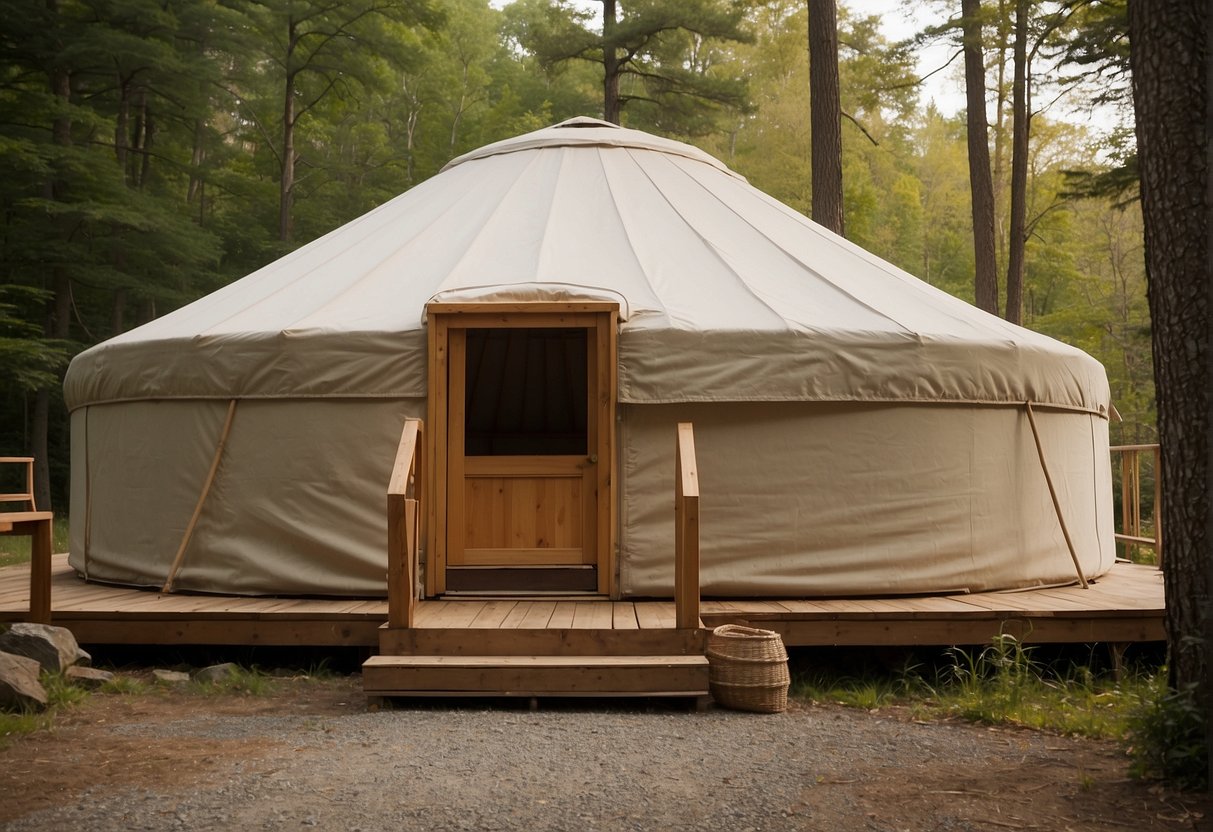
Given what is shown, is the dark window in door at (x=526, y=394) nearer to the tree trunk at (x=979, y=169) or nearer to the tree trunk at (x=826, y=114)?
the tree trunk at (x=826, y=114)

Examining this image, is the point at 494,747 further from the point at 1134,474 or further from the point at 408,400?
the point at 1134,474

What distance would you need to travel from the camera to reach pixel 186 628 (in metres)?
4.45

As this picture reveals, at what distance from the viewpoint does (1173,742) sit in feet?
9.09

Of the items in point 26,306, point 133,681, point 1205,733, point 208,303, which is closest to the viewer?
point 1205,733

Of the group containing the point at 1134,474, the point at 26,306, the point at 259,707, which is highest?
the point at 26,306

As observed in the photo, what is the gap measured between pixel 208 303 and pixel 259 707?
2651 millimetres

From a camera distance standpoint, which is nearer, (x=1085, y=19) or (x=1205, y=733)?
(x=1205, y=733)

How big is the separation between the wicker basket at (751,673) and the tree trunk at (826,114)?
549 centimetres

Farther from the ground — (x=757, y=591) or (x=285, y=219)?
(x=285, y=219)

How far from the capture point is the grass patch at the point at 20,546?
8461 millimetres

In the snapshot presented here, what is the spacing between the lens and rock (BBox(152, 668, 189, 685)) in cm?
426

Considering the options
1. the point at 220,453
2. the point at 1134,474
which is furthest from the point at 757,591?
the point at 1134,474

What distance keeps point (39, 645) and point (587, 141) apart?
13.4 feet

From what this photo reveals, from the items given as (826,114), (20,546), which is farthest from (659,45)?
(20,546)
